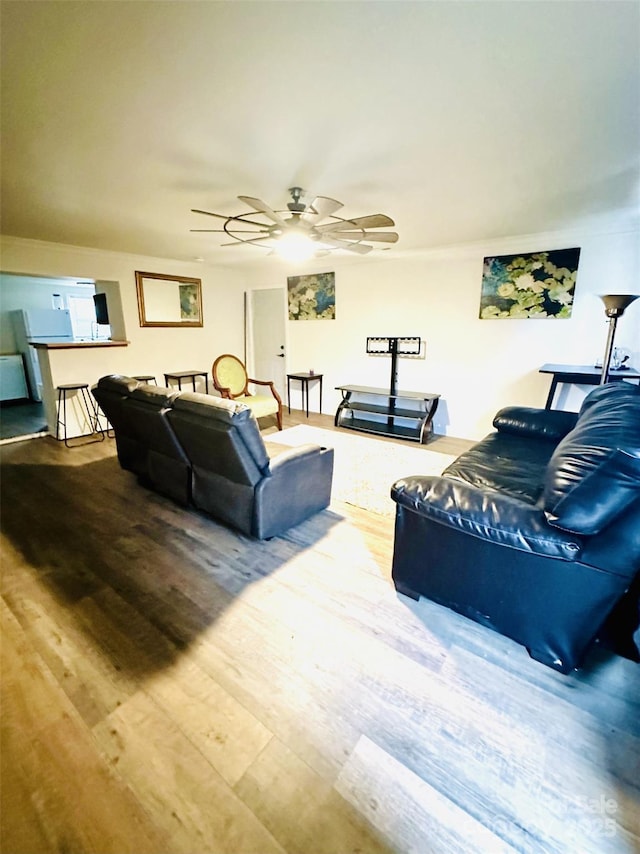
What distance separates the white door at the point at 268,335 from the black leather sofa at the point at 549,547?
5.00 meters

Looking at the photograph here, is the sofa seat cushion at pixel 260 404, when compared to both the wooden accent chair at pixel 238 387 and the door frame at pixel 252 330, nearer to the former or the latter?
the wooden accent chair at pixel 238 387

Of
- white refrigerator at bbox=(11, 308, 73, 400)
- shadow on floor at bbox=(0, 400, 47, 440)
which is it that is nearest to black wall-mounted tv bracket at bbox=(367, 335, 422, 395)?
shadow on floor at bbox=(0, 400, 47, 440)

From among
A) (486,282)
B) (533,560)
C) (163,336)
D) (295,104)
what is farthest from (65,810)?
(163,336)

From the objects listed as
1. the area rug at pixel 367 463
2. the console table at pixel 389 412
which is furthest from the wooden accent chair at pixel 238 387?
the console table at pixel 389 412

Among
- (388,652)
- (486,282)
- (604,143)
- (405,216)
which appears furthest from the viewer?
(486,282)

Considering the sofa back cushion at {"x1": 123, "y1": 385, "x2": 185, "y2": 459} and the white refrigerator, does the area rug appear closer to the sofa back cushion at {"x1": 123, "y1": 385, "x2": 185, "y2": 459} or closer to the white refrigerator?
the sofa back cushion at {"x1": 123, "y1": 385, "x2": 185, "y2": 459}

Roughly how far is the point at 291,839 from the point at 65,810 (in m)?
0.69

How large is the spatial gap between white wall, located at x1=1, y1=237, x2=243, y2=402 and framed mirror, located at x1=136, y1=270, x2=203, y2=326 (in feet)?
0.29

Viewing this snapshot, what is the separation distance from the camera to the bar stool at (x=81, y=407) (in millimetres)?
4379

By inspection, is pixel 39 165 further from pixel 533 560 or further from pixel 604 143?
pixel 533 560

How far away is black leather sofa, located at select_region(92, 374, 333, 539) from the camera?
2.15 m

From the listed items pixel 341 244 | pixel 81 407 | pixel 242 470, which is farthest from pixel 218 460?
pixel 81 407

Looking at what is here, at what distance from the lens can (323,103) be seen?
1.61 metres

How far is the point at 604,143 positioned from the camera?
195cm
